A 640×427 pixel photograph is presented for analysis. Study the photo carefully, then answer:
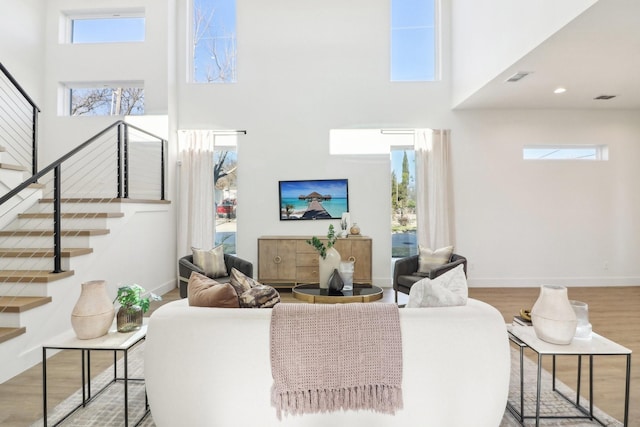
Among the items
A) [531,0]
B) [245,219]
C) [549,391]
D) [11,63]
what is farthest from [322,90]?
[549,391]

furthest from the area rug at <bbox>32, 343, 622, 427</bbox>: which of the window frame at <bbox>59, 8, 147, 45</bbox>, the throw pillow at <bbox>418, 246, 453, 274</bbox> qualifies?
the window frame at <bbox>59, 8, 147, 45</bbox>

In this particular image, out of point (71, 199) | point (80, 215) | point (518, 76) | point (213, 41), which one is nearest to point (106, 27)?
point (213, 41)

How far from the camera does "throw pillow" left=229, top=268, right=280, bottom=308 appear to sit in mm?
1854

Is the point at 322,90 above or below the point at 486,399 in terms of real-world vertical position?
above

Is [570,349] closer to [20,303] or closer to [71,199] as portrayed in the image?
[20,303]

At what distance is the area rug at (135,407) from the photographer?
203 cm

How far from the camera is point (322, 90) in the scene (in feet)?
18.1

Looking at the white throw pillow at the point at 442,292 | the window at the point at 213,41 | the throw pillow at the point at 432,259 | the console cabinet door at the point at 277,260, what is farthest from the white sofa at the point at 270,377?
the window at the point at 213,41

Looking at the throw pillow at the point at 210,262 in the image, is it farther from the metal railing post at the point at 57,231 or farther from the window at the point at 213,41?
the window at the point at 213,41

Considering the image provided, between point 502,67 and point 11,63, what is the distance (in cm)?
641

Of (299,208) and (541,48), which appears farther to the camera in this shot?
(299,208)

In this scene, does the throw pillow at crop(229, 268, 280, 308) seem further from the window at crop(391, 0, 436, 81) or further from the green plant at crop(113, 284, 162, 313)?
the window at crop(391, 0, 436, 81)

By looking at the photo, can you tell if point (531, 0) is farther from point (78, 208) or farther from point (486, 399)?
point (78, 208)

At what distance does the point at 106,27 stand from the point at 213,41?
1.67 meters
